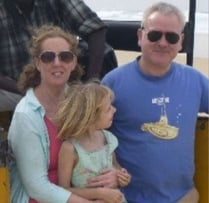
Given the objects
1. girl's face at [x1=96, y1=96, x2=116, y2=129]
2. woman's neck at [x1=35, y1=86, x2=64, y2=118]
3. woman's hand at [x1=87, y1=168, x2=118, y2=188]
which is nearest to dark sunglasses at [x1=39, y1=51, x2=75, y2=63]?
woman's neck at [x1=35, y1=86, x2=64, y2=118]

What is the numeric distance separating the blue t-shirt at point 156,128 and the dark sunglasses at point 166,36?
0.14 m

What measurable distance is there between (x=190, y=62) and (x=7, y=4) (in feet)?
3.57

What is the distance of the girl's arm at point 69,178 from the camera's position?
2.32 meters

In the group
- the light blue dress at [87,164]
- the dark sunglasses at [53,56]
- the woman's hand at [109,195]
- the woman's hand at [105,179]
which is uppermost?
the dark sunglasses at [53,56]

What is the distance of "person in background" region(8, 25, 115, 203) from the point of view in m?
2.31

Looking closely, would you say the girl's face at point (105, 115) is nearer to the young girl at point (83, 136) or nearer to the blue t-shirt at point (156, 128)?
the young girl at point (83, 136)

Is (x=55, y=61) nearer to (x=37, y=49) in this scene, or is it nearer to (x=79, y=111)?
(x=37, y=49)

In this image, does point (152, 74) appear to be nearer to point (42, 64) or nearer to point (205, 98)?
point (205, 98)

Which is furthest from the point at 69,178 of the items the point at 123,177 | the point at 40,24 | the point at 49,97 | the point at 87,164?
the point at 40,24

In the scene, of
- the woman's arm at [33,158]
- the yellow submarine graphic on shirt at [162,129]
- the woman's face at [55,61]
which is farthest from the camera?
the yellow submarine graphic on shirt at [162,129]

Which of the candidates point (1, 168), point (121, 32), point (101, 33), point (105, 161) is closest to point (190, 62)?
point (121, 32)

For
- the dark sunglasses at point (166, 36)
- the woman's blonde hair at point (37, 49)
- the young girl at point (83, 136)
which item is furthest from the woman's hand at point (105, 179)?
the dark sunglasses at point (166, 36)

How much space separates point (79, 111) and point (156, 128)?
1.17ft

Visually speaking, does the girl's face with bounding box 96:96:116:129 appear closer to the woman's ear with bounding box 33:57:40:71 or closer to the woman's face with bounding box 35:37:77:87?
the woman's face with bounding box 35:37:77:87
